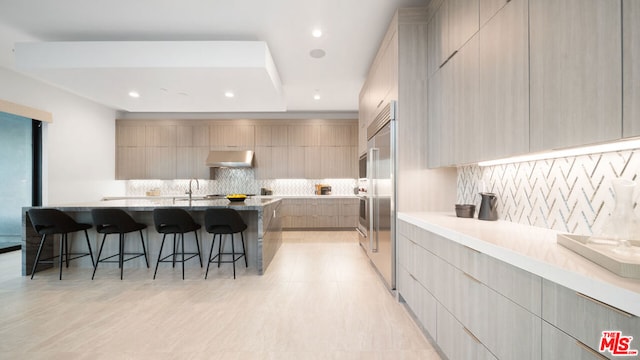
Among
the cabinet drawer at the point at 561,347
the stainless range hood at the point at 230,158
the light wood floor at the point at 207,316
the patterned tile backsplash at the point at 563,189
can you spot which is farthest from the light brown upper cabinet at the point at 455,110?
the stainless range hood at the point at 230,158

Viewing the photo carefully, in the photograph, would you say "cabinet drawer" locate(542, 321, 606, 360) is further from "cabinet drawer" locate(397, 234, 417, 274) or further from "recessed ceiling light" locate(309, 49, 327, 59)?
"recessed ceiling light" locate(309, 49, 327, 59)

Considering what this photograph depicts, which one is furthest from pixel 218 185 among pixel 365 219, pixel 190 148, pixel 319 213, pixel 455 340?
pixel 455 340

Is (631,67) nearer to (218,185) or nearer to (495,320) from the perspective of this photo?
(495,320)

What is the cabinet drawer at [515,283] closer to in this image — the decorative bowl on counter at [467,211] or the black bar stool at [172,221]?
the decorative bowl on counter at [467,211]

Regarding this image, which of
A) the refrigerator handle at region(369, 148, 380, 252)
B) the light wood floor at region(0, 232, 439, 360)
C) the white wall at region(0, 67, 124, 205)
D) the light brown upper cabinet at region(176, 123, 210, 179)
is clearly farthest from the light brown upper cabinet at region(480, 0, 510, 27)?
the white wall at region(0, 67, 124, 205)

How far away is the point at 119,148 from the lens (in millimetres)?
6668

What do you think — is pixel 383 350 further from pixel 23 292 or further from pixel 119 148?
pixel 119 148

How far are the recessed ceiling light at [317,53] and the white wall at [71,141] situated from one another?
491 centimetres

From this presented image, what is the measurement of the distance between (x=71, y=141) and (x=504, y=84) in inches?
284

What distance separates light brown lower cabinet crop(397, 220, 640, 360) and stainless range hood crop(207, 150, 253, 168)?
5037 millimetres

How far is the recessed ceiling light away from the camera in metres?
3.75

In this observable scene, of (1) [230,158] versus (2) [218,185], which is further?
(2) [218,185]

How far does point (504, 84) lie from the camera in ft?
5.10

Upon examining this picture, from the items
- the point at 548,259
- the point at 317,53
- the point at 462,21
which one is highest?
the point at 317,53
